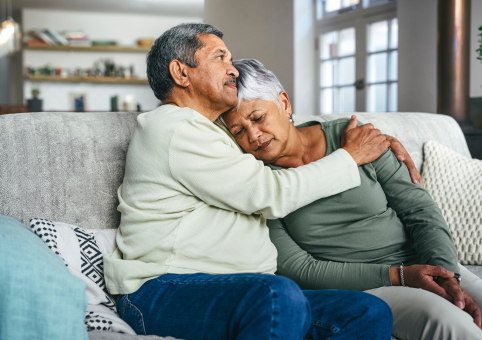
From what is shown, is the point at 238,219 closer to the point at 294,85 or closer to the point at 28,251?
the point at 28,251

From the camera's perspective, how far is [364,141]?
1417 mm

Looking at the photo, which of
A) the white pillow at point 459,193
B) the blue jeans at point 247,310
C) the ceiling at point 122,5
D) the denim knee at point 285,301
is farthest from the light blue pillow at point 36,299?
the ceiling at point 122,5

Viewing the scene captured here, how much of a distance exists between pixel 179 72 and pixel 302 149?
0.43m

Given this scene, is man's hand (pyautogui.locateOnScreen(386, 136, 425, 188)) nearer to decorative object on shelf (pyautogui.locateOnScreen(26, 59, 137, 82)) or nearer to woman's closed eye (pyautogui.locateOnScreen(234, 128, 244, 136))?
woman's closed eye (pyautogui.locateOnScreen(234, 128, 244, 136))

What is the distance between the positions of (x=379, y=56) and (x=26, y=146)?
4.29 meters

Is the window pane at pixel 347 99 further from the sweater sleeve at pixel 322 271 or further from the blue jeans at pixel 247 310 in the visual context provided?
the blue jeans at pixel 247 310

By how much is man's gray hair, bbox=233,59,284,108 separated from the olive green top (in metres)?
0.23

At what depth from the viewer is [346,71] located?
5484 mm

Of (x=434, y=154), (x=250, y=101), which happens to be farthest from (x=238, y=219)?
(x=434, y=154)

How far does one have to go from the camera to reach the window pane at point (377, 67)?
5.04 meters

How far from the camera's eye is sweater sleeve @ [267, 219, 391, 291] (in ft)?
4.42

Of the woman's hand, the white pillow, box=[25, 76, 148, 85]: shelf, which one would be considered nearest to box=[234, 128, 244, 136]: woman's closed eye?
the woman's hand

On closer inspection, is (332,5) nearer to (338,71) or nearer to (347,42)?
(347,42)

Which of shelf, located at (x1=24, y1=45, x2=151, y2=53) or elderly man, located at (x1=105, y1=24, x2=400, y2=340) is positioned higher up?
shelf, located at (x1=24, y1=45, x2=151, y2=53)
